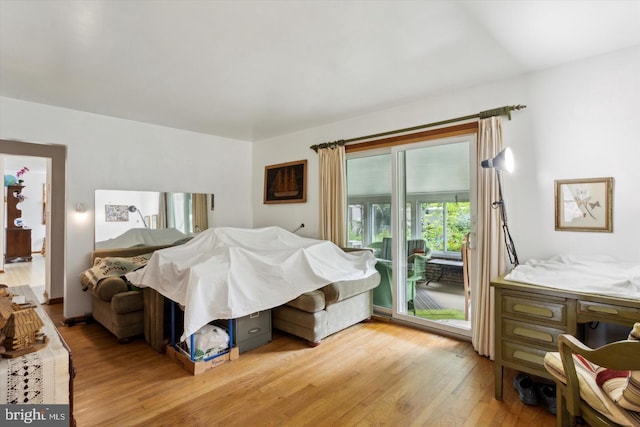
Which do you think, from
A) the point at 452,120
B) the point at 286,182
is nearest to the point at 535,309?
the point at 452,120

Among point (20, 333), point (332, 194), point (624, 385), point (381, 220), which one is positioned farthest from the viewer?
point (332, 194)

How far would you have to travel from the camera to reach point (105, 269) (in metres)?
3.44

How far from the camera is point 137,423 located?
1.93 metres

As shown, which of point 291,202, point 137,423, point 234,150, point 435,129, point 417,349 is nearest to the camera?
point 137,423

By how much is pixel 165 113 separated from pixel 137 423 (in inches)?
127

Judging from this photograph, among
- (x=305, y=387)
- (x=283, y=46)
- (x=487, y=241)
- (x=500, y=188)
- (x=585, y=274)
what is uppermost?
(x=283, y=46)

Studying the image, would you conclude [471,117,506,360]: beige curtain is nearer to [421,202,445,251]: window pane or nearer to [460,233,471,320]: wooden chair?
[460,233,471,320]: wooden chair

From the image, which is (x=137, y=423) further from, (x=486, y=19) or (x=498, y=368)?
(x=486, y=19)

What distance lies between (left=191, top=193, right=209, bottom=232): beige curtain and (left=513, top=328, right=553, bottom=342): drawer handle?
413cm

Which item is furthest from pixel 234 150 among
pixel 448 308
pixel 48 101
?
pixel 448 308

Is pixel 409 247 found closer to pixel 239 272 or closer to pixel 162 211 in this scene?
pixel 239 272

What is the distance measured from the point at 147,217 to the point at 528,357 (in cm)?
437

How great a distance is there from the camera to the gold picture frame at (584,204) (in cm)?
235

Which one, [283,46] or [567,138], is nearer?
[283,46]
